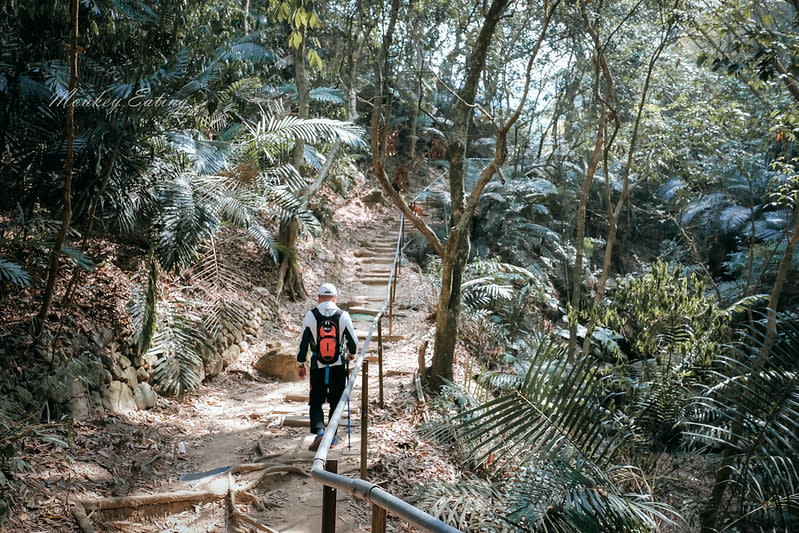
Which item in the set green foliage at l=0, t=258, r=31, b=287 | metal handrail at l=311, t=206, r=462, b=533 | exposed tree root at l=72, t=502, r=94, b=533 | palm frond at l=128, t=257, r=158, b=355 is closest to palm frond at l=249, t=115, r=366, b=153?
palm frond at l=128, t=257, r=158, b=355

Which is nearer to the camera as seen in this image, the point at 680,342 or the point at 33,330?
the point at 33,330

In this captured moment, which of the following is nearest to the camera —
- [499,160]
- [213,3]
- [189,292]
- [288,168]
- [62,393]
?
[62,393]

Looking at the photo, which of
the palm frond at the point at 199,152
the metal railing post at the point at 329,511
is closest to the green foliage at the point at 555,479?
the metal railing post at the point at 329,511

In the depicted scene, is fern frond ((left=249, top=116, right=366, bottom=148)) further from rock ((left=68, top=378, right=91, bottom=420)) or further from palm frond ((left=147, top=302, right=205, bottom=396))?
rock ((left=68, top=378, right=91, bottom=420))

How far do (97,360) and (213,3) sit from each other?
14.8 feet

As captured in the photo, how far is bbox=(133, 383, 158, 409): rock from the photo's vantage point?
5.83m

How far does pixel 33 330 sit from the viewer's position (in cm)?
496

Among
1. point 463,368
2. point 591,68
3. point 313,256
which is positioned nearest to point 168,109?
point 463,368

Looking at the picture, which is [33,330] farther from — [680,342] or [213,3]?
[680,342]

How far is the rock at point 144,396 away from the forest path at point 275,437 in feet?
0.95

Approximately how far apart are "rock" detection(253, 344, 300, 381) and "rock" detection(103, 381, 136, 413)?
7.40 ft

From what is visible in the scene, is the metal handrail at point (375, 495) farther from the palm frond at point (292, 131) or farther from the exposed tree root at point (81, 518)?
the palm frond at point (292, 131)

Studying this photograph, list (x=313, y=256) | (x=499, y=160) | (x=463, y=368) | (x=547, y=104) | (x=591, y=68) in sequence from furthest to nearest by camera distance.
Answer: (x=547, y=104) < (x=591, y=68) < (x=313, y=256) < (x=463, y=368) < (x=499, y=160)

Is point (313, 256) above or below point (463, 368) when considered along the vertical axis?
above
